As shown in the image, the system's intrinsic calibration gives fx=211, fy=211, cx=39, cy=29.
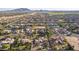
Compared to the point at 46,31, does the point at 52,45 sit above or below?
below

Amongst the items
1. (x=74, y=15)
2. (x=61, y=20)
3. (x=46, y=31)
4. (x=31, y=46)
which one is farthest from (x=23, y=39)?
(x=74, y=15)

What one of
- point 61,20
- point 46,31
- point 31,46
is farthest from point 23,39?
point 61,20

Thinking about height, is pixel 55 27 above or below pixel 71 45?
above

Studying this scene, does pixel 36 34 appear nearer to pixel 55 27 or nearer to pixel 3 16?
→ pixel 55 27
